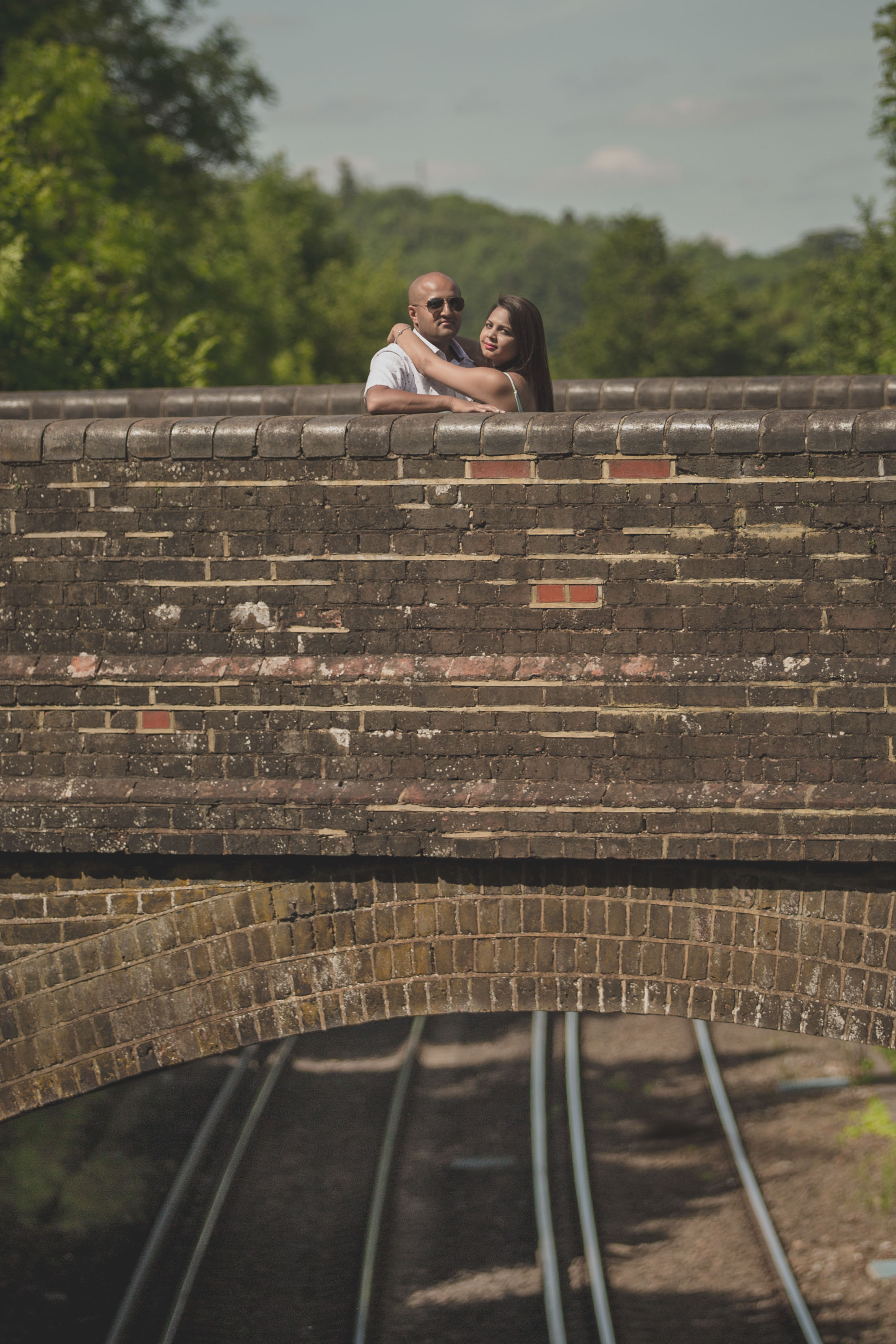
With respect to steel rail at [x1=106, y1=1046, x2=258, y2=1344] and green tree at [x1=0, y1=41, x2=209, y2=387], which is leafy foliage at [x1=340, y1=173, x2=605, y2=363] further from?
steel rail at [x1=106, y1=1046, x2=258, y2=1344]

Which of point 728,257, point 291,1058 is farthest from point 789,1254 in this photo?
point 728,257

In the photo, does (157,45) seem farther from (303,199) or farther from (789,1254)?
(789,1254)

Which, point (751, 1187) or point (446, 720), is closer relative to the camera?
point (446, 720)

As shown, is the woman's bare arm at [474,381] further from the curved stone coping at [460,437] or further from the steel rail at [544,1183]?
the steel rail at [544,1183]

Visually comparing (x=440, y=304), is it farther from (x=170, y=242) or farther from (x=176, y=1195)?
(x=170, y=242)

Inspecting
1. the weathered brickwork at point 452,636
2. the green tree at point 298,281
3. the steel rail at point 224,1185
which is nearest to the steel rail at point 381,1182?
the steel rail at point 224,1185

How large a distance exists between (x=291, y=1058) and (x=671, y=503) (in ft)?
30.1

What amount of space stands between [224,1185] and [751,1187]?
14.0 feet

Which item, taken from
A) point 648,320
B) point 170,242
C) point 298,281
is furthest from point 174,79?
point 648,320

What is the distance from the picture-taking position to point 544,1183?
9.91 m

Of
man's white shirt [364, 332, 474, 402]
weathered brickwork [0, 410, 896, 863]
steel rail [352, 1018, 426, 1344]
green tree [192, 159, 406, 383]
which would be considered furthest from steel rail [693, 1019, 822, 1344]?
green tree [192, 159, 406, 383]

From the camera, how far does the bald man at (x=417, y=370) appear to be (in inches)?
199

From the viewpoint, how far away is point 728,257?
461ft

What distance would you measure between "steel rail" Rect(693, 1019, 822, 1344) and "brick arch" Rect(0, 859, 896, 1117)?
9.16ft
